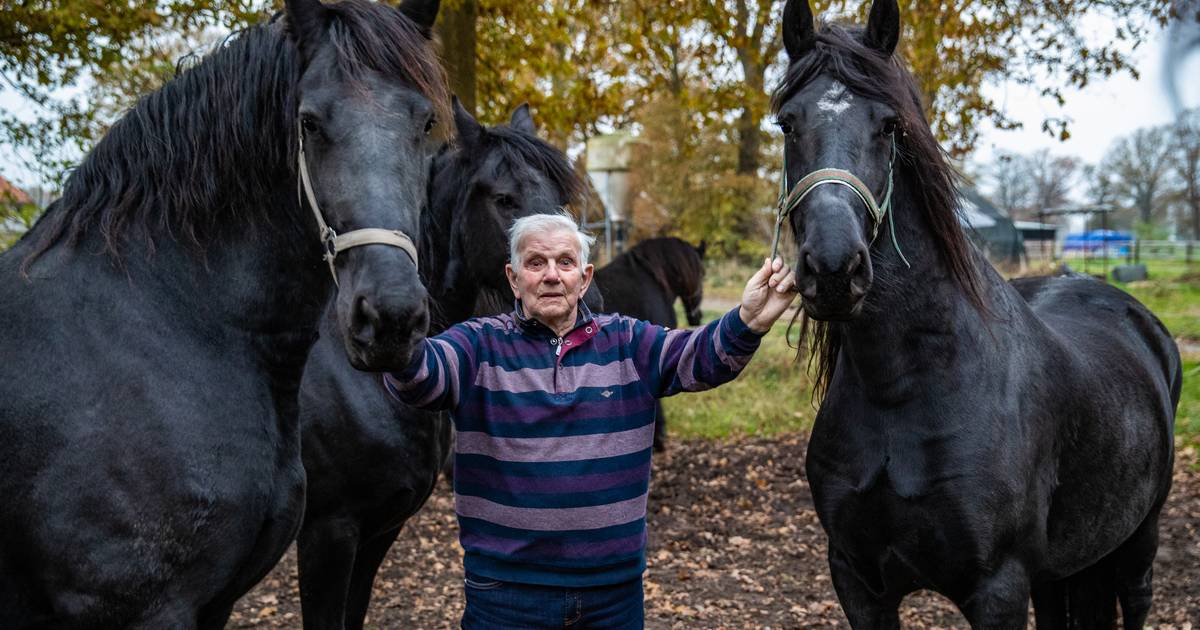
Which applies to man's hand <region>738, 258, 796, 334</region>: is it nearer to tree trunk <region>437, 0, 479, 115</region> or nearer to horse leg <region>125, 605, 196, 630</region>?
horse leg <region>125, 605, 196, 630</region>

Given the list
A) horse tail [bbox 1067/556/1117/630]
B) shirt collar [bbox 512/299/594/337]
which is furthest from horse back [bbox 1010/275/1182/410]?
shirt collar [bbox 512/299/594/337]

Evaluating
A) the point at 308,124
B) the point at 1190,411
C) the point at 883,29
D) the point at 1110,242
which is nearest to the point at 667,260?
the point at 1190,411

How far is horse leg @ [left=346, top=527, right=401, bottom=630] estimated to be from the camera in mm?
3746

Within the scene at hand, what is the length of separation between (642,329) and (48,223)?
162cm

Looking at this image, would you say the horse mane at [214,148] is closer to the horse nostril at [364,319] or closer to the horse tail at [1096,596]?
the horse nostril at [364,319]

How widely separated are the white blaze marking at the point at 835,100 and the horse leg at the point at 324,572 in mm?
2304

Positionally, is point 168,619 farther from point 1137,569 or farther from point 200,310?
point 1137,569

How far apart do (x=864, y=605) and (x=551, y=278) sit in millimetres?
1638

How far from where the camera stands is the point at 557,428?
2.32m

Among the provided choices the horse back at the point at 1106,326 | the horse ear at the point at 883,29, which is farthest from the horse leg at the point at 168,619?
the horse back at the point at 1106,326

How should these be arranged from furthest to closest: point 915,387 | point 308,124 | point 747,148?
point 747,148
point 915,387
point 308,124

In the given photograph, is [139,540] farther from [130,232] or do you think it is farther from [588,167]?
[588,167]

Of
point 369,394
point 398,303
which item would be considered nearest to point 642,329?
point 398,303

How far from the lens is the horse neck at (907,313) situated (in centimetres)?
279
